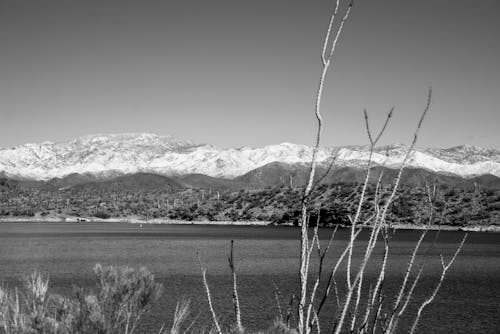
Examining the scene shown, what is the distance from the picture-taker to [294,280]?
5097 centimetres

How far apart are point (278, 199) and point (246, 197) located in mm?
17032

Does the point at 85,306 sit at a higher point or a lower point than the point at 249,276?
higher

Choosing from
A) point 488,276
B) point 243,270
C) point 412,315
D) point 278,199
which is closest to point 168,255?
point 243,270

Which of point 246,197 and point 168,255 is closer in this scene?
point 168,255

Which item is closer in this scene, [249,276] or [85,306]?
[85,306]

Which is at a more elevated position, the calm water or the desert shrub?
the desert shrub

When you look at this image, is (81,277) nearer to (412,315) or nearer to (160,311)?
(160,311)

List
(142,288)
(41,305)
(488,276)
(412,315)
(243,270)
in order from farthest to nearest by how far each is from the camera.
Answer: (243,270), (488,276), (412,315), (142,288), (41,305)

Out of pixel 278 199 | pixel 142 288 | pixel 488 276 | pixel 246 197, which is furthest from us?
pixel 246 197

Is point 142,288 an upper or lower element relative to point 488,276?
upper

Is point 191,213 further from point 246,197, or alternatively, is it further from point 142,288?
point 142,288

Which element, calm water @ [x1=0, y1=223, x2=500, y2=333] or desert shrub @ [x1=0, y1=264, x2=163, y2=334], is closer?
desert shrub @ [x1=0, y1=264, x2=163, y2=334]

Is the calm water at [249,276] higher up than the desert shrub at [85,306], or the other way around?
the desert shrub at [85,306]

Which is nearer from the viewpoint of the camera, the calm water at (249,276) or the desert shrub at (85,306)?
the desert shrub at (85,306)
